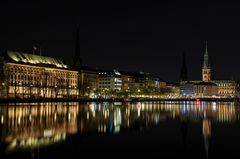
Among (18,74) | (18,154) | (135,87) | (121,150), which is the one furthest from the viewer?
(135,87)

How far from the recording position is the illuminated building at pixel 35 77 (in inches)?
4395

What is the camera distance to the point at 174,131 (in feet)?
92.3

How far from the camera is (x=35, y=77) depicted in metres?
128

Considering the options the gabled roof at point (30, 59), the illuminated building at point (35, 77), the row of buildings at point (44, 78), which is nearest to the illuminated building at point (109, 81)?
the row of buildings at point (44, 78)

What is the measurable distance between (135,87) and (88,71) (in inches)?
1344

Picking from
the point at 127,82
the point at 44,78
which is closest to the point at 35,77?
the point at 44,78

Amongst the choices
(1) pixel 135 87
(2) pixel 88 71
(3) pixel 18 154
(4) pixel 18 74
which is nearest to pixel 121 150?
(3) pixel 18 154

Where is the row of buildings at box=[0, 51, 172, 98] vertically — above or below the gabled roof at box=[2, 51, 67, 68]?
below

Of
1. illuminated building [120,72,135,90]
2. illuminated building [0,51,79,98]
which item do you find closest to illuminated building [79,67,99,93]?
illuminated building [0,51,79,98]

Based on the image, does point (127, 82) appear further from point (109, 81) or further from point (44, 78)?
point (44, 78)

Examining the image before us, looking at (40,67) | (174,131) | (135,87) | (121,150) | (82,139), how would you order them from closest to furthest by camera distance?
(121,150) → (82,139) → (174,131) → (40,67) → (135,87)

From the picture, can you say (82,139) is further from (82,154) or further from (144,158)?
(144,158)

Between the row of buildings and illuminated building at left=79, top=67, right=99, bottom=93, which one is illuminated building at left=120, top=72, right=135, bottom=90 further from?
illuminated building at left=79, top=67, right=99, bottom=93

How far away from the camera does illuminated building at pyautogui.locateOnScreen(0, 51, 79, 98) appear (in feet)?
366
